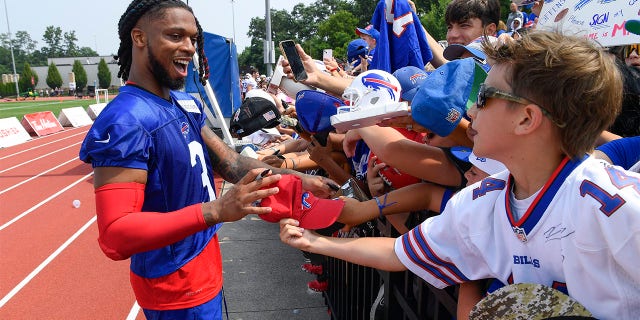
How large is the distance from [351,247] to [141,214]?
2.61 ft

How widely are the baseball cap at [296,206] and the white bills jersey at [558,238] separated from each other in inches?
16.6

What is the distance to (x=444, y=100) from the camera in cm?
185

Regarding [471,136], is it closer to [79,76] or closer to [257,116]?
[257,116]

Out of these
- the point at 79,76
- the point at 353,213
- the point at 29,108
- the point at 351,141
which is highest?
the point at 351,141

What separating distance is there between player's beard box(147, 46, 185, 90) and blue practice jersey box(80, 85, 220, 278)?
9 centimetres

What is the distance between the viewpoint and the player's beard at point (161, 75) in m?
2.08

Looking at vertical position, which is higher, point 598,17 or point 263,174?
point 598,17

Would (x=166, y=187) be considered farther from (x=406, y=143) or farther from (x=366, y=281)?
(x=366, y=281)

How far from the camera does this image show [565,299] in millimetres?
1063

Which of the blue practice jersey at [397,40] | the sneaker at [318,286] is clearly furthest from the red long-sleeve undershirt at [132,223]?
the sneaker at [318,286]

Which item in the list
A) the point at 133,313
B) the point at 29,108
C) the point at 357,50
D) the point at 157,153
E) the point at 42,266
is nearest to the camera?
the point at 157,153

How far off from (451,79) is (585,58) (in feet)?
2.39

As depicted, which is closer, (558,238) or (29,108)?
(558,238)

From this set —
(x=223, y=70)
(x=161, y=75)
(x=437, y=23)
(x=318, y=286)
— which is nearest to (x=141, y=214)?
(x=161, y=75)
